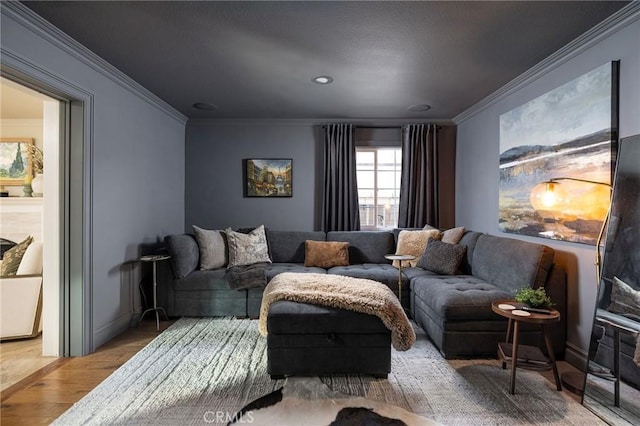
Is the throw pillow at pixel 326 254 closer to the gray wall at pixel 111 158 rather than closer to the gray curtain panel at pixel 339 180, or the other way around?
the gray curtain panel at pixel 339 180

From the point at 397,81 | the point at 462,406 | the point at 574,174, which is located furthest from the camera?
the point at 397,81

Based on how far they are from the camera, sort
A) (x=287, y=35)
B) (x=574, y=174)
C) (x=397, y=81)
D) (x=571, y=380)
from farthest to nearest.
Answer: (x=397, y=81), (x=574, y=174), (x=287, y=35), (x=571, y=380)

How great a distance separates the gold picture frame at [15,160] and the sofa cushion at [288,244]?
3.43 meters

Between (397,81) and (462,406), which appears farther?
(397,81)

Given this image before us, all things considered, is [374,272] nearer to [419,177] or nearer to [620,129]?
[419,177]

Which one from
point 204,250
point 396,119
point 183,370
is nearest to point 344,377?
point 183,370

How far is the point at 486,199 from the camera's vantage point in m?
4.05

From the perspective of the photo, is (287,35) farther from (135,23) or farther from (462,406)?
(462,406)

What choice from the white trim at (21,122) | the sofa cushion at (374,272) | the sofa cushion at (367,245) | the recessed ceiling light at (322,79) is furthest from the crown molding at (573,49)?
the white trim at (21,122)

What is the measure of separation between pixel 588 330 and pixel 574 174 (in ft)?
3.92

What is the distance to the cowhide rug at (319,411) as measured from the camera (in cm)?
187

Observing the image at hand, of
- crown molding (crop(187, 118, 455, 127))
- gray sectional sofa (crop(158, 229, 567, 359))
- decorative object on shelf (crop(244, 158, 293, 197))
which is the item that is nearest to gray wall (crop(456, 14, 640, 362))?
gray sectional sofa (crop(158, 229, 567, 359))

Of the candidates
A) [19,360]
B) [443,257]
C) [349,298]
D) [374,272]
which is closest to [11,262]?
[19,360]

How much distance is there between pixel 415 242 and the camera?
4184 millimetres
